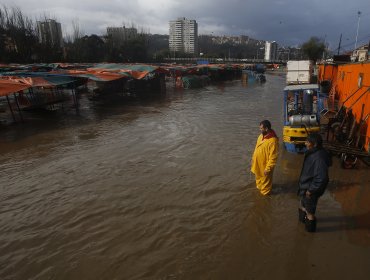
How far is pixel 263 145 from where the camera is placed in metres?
5.67

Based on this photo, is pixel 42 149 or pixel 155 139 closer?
pixel 42 149

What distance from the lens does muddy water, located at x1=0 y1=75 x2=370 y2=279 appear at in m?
4.32

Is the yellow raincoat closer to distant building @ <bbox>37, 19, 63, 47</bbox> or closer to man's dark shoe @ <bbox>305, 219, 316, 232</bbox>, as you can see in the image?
man's dark shoe @ <bbox>305, 219, 316, 232</bbox>

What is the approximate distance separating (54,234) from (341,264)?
15.5 feet

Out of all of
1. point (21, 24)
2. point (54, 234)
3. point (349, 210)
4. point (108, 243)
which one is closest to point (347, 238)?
point (349, 210)

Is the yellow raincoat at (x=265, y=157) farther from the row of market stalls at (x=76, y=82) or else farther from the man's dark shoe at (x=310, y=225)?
the row of market stalls at (x=76, y=82)

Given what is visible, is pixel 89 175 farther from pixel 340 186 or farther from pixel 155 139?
pixel 340 186

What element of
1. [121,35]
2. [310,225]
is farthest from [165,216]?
[121,35]

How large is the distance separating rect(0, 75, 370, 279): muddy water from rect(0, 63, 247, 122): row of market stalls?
234 inches

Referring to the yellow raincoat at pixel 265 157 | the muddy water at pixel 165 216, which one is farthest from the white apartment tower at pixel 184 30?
the yellow raincoat at pixel 265 157

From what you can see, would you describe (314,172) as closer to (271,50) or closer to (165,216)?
(165,216)

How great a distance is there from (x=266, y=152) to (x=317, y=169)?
1.39 m

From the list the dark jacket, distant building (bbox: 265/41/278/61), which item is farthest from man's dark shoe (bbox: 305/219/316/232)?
distant building (bbox: 265/41/278/61)

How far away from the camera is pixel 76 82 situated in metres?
19.2
